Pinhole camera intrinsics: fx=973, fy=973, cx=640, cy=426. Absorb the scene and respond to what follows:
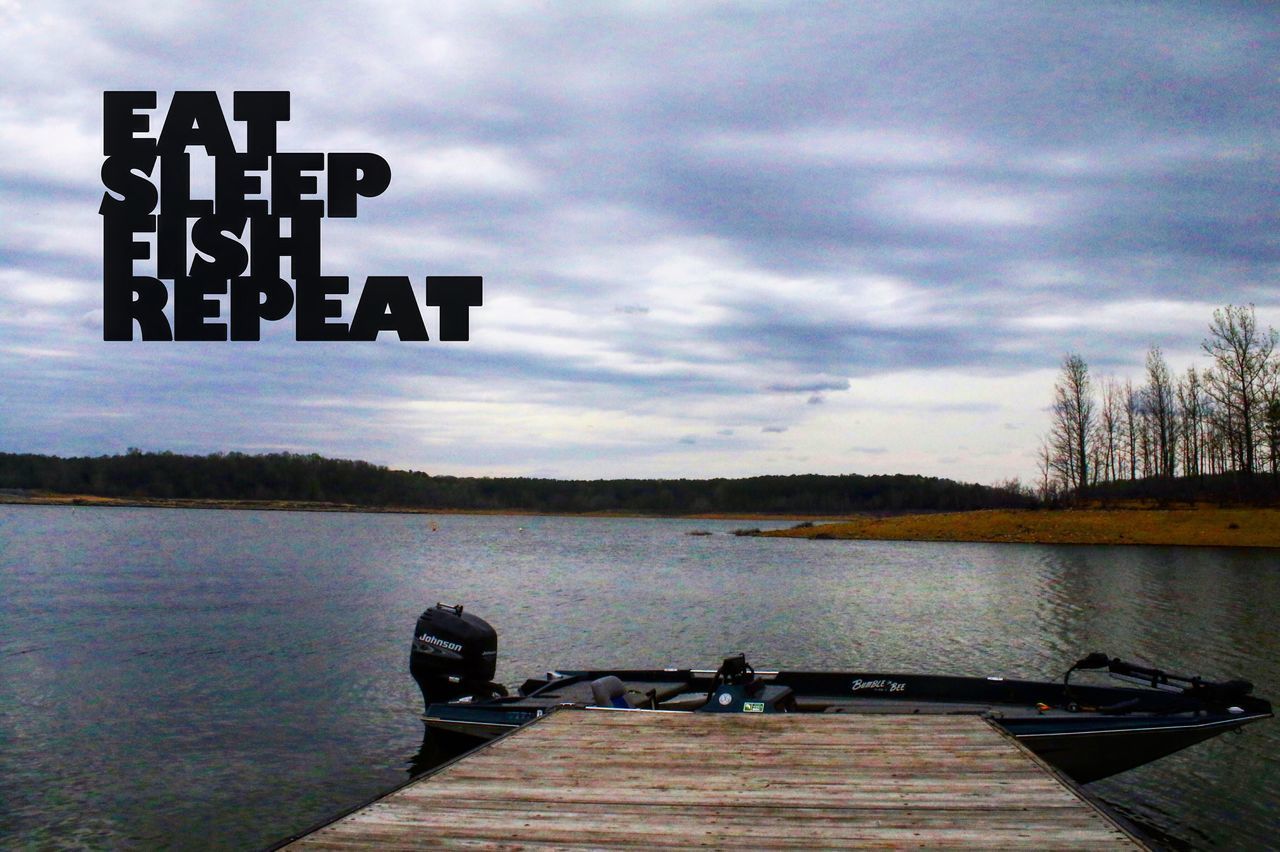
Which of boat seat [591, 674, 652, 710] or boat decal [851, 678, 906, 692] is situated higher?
boat seat [591, 674, 652, 710]

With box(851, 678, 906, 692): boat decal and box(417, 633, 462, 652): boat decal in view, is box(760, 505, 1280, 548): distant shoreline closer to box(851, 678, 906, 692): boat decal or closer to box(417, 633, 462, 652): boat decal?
box(851, 678, 906, 692): boat decal

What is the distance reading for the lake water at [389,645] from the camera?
486 inches

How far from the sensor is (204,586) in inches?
1501

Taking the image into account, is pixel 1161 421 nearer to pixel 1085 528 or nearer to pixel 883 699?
pixel 1085 528

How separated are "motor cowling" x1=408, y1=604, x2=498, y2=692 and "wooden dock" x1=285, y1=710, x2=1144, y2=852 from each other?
379 centimetres

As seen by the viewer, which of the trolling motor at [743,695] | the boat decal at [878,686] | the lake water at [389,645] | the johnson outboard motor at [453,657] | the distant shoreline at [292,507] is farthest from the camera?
the distant shoreline at [292,507]

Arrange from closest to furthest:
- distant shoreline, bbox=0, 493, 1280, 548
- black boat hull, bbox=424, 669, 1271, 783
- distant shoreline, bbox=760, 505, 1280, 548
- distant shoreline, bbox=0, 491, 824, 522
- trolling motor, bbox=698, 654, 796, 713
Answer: black boat hull, bbox=424, 669, 1271, 783 < trolling motor, bbox=698, 654, 796, 713 < distant shoreline, bbox=760, 505, 1280, 548 < distant shoreline, bbox=0, 493, 1280, 548 < distant shoreline, bbox=0, 491, 824, 522

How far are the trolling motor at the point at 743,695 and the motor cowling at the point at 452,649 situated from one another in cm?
349

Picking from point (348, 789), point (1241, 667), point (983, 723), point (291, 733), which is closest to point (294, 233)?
point (291, 733)

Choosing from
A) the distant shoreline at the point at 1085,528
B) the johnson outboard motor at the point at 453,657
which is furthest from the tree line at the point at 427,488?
the johnson outboard motor at the point at 453,657

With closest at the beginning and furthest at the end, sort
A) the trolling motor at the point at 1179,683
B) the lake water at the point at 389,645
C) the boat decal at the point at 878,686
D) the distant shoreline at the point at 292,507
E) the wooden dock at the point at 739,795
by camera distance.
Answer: the wooden dock at the point at 739,795
the trolling motor at the point at 1179,683
the lake water at the point at 389,645
the boat decal at the point at 878,686
the distant shoreline at the point at 292,507

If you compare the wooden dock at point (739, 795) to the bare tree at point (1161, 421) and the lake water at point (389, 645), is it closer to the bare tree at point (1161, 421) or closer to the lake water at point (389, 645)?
the lake water at point (389, 645)

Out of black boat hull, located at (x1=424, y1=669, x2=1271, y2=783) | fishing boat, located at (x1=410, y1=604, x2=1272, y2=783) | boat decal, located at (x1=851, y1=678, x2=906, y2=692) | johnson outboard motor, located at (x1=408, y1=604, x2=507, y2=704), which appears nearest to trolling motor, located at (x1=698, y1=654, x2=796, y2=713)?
fishing boat, located at (x1=410, y1=604, x2=1272, y2=783)

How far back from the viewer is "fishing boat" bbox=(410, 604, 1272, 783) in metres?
11.4
